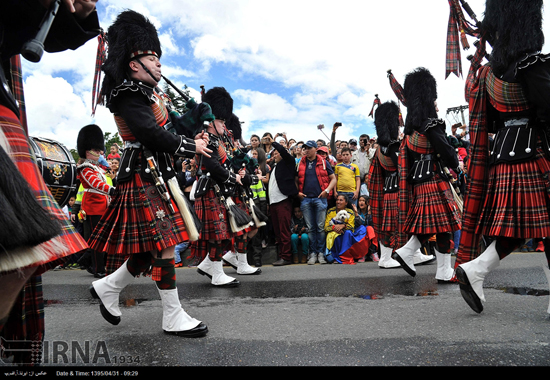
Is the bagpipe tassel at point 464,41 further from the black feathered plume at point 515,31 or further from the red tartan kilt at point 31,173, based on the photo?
the red tartan kilt at point 31,173

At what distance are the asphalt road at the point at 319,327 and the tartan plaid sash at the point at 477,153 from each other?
0.52 m

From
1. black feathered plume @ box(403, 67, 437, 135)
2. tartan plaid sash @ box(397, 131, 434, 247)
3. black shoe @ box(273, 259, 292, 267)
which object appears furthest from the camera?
black shoe @ box(273, 259, 292, 267)

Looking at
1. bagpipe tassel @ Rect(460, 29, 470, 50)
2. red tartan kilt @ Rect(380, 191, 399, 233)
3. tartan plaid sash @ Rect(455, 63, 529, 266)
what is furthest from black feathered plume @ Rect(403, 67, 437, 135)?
tartan plaid sash @ Rect(455, 63, 529, 266)

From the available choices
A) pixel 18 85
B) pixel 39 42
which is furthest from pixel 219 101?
pixel 39 42

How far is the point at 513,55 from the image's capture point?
112 inches

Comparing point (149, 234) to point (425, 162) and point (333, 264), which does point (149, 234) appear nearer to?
point (425, 162)

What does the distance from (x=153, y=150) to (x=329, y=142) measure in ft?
26.8

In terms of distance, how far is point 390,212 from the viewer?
20.4ft

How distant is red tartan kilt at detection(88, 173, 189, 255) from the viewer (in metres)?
2.82

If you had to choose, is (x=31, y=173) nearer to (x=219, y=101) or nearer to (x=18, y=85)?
(x=18, y=85)

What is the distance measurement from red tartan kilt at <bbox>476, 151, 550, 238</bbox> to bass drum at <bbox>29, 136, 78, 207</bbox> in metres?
2.66

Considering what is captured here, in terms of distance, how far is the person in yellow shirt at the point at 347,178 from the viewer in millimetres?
7898

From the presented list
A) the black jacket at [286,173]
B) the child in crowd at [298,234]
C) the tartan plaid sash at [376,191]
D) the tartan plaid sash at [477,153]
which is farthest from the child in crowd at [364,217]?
the tartan plaid sash at [477,153]

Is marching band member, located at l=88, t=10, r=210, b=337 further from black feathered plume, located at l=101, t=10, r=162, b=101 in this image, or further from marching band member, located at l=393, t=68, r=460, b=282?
marching band member, located at l=393, t=68, r=460, b=282
